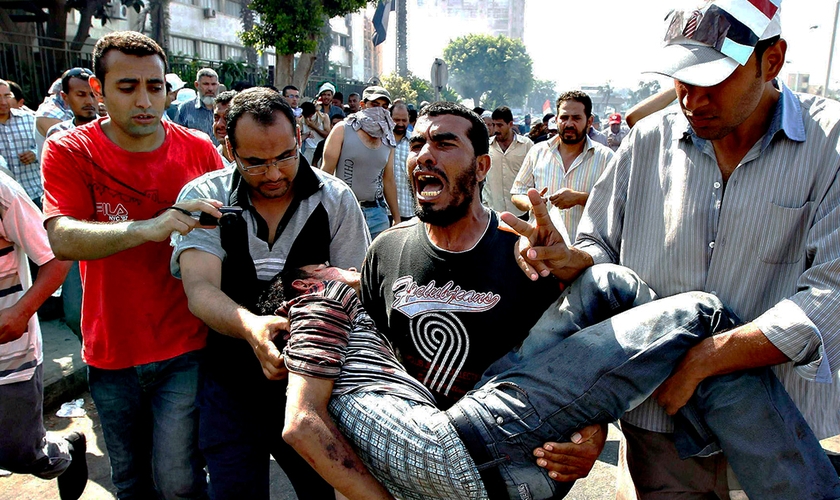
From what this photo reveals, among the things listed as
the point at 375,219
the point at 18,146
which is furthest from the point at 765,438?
the point at 18,146

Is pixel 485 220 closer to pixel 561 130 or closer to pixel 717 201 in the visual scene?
pixel 717 201

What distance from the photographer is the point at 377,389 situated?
1.97 metres

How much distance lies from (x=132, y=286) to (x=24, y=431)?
0.96 metres

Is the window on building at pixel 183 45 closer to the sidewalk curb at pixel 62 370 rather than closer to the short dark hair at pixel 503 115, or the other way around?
the short dark hair at pixel 503 115

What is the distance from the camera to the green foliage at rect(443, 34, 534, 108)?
322 ft

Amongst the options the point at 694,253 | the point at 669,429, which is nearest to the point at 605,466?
the point at 669,429

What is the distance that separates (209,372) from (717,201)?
7.10 ft

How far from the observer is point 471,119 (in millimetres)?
2516

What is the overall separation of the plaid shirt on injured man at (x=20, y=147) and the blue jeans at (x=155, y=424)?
461 cm

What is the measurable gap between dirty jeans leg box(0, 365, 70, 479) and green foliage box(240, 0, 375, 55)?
1640 cm

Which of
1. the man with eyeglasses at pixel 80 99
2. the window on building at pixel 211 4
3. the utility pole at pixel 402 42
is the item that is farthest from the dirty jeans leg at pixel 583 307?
the utility pole at pixel 402 42

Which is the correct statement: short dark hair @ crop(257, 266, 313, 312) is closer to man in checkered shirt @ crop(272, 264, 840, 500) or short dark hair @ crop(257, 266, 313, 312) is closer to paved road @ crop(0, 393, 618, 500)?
man in checkered shirt @ crop(272, 264, 840, 500)

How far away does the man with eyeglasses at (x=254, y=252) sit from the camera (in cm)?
262

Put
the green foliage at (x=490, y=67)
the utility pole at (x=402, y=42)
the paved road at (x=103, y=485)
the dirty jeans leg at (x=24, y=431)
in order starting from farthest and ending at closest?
the green foliage at (x=490, y=67), the utility pole at (x=402, y=42), the paved road at (x=103, y=485), the dirty jeans leg at (x=24, y=431)
